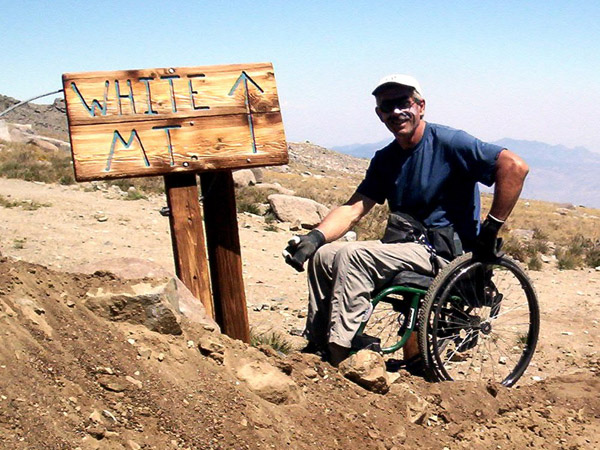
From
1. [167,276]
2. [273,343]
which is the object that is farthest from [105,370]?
[273,343]

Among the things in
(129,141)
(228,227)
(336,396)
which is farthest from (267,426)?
(129,141)

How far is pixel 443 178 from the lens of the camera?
4.20m

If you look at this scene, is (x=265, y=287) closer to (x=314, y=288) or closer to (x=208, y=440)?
(x=314, y=288)

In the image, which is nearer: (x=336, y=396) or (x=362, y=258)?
(x=336, y=396)

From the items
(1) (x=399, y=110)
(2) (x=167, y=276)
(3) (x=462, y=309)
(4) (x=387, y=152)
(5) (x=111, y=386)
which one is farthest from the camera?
(4) (x=387, y=152)

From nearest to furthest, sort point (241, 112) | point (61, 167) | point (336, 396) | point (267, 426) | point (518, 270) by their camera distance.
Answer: point (267, 426), point (336, 396), point (241, 112), point (518, 270), point (61, 167)

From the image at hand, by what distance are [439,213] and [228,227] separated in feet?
4.36

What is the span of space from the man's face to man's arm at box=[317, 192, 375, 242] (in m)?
0.56

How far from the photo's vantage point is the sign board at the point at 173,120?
139 inches

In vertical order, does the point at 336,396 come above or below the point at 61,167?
below

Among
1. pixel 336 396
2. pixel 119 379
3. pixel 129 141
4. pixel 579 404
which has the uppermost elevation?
pixel 129 141

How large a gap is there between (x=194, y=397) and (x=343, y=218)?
191 centimetres

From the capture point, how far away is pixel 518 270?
426cm

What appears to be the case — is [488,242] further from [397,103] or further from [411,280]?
[397,103]
